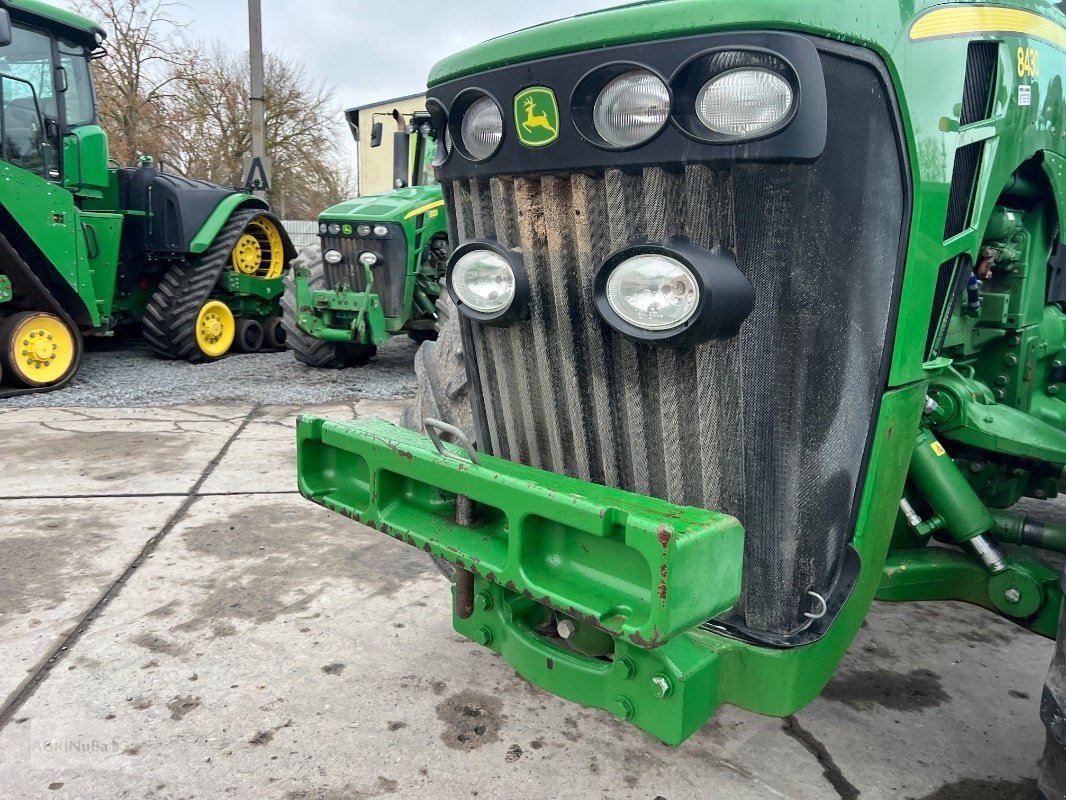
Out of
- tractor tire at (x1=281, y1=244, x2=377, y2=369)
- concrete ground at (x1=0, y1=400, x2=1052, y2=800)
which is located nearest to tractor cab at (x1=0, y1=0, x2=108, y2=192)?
tractor tire at (x1=281, y1=244, x2=377, y2=369)

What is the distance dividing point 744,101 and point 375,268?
590 cm

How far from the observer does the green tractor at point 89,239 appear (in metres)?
6.20

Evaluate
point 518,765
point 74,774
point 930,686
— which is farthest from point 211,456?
point 930,686

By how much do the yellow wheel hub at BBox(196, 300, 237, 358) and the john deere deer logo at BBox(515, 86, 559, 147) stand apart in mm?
6860

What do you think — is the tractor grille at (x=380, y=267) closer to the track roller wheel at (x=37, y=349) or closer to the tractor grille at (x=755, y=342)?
the track roller wheel at (x=37, y=349)

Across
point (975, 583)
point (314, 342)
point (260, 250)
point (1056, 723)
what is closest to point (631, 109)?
point (1056, 723)

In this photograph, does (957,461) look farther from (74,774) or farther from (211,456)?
(211,456)

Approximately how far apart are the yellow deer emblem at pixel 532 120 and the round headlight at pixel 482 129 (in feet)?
0.24

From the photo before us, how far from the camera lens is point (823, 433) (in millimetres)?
Answer: 1542

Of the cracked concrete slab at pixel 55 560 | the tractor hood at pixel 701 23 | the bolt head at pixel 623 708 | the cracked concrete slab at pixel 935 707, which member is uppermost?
the tractor hood at pixel 701 23

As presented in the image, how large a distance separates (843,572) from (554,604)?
61 cm

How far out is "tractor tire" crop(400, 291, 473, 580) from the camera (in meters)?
2.36

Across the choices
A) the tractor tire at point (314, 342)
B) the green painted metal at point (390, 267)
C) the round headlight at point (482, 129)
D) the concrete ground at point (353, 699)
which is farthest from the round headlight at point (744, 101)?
the tractor tire at point (314, 342)

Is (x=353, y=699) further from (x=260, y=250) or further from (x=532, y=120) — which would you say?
(x=260, y=250)
